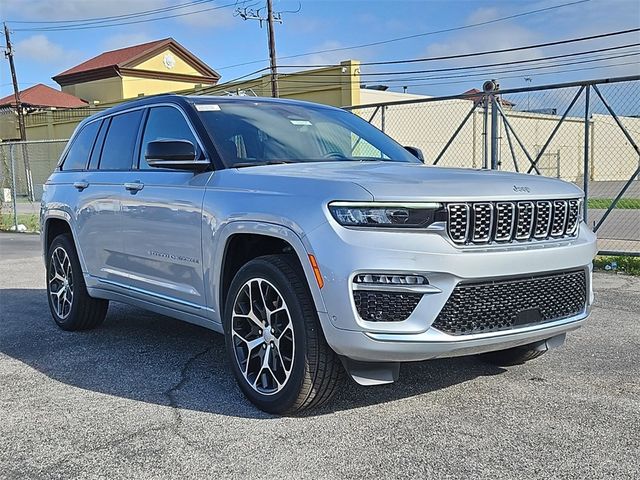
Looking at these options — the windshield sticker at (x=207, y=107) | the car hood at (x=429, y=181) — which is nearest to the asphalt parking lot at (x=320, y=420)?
the car hood at (x=429, y=181)

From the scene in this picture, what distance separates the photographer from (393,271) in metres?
3.54

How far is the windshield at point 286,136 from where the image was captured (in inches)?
188

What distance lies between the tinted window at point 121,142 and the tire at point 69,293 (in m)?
0.95

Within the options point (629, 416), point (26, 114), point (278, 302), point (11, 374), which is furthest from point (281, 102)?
point (26, 114)

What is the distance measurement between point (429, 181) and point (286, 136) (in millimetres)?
1499

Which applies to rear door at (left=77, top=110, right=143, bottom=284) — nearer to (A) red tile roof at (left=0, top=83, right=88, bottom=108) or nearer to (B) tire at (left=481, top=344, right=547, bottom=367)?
(B) tire at (left=481, top=344, right=547, bottom=367)

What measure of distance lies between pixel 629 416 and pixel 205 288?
2.62 meters

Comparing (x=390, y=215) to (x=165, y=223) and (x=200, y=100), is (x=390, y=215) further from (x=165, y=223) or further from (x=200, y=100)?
(x=200, y=100)

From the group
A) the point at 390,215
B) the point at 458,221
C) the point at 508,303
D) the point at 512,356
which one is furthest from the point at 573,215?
the point at 390,215

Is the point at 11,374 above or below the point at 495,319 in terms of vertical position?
below

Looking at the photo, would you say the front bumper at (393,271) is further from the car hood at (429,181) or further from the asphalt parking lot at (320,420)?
the asphalt parking lot at (320,420)

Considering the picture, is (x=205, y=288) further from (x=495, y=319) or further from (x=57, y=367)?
(x=495, y=319)

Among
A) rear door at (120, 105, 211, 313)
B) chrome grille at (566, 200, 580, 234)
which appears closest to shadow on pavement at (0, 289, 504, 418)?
rear door at (120, 105, 211, 313)

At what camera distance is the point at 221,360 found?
17.2 feet
